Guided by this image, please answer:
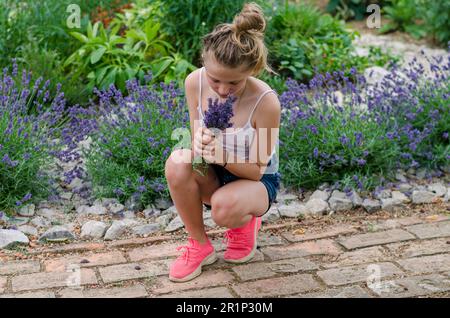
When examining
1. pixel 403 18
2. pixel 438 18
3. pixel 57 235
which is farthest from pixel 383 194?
pixel 403 18

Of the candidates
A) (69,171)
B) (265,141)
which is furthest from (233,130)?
(69,171)

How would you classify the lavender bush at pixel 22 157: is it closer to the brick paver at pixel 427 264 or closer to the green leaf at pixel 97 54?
the green leaf at pixel 97 54

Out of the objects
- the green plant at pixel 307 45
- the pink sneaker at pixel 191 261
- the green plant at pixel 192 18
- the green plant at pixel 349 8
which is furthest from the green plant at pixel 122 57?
the green plant at pixel 349 8

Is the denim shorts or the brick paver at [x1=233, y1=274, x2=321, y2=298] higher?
the denim shorts

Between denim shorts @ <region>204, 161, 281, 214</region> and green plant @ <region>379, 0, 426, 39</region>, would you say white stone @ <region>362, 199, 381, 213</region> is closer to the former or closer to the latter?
denim shorts @ <region>204, 161, 281, 214</region>

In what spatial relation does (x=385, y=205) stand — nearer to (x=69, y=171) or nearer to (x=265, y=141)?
(x=265, y=141)

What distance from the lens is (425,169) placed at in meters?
4.55

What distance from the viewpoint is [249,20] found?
10.0 ft

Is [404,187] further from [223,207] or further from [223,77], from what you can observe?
[223,77]

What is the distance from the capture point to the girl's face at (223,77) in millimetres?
3037

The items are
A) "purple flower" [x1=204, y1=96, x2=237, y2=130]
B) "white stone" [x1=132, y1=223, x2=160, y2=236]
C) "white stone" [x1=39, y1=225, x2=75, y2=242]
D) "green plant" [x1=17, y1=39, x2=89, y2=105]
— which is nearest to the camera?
"purple flower" [x1=204, y1=96, x2=237, y2=130]

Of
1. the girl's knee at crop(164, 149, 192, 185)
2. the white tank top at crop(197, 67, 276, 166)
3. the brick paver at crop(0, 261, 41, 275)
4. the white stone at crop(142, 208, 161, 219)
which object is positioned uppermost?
the white tank top at crop(197, 67, 276, 166)

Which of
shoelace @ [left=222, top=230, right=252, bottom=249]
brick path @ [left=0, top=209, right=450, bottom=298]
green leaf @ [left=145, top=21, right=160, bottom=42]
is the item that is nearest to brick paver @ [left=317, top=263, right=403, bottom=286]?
brick path @ [left=0, top=209, right=450, bottom=298]

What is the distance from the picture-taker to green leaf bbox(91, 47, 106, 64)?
17.6ft
